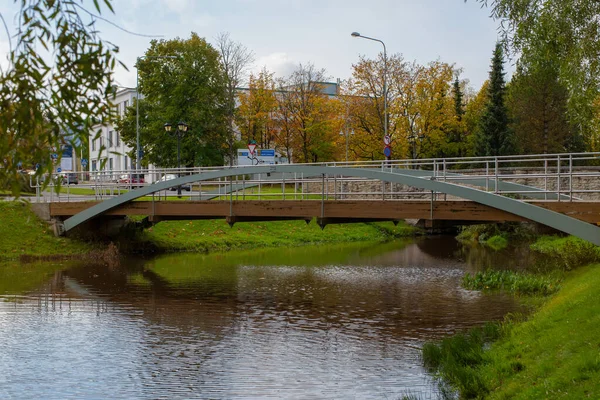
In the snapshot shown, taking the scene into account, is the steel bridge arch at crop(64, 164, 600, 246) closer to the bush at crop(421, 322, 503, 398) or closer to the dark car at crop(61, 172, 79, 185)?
the bush at crop(421, 322, 503, 398)

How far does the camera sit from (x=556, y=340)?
10.8 metres

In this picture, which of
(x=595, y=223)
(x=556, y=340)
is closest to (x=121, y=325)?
(x=556, y=340)

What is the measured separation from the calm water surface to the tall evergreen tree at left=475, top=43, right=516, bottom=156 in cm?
2779

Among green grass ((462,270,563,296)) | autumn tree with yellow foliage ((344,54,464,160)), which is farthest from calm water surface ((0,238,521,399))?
autumn tree with yellow foliage ((344,54,464,160))

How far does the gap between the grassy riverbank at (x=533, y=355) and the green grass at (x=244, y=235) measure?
1981 cm

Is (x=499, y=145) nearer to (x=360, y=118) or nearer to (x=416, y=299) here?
(x=360, y=118)

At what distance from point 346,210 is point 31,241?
14969 mm

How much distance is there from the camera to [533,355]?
1069cm

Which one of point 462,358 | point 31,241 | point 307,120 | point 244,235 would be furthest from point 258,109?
point 462,358

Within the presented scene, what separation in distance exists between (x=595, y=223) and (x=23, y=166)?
13.6 meters

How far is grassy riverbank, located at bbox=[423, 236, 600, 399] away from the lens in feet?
28.8

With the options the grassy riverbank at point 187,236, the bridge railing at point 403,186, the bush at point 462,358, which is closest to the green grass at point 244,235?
the grassy riverbank at point 187,236

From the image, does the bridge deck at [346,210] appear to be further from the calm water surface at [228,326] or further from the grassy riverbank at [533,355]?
the calm water surface at [228,326]

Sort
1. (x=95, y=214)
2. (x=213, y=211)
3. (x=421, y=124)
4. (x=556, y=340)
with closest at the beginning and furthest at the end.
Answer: (x=556, y=340) → (x=213, y=211) → (x=95, y=214) → (x=421, y=124)
